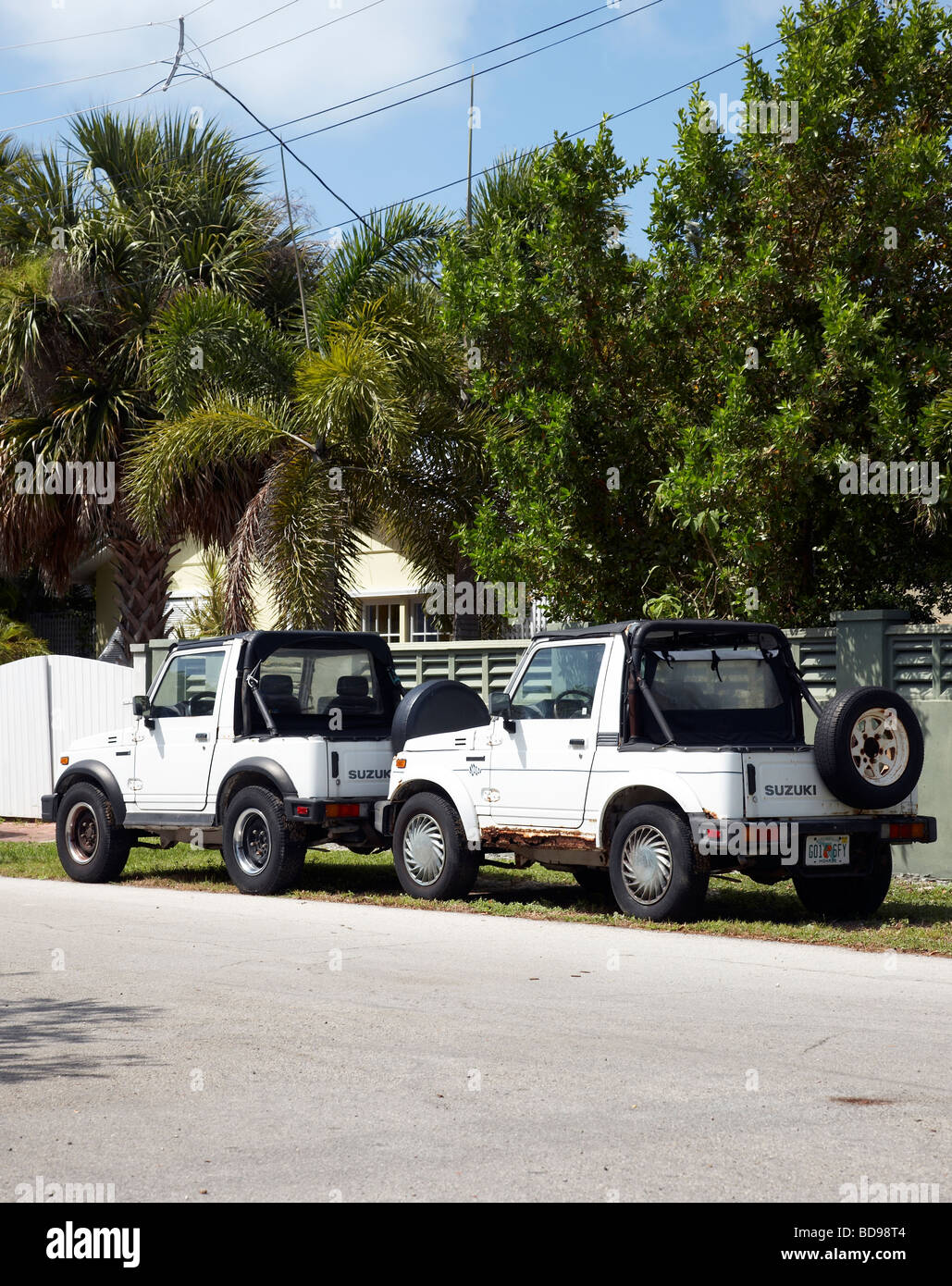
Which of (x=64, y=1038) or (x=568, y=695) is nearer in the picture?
(x=64, y=1038)

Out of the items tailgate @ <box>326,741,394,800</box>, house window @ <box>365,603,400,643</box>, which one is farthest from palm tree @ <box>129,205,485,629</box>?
house window @ <box>365,603,400,643</box>

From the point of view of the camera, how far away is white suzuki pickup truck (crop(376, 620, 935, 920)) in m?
10.9

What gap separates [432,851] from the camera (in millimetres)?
12891

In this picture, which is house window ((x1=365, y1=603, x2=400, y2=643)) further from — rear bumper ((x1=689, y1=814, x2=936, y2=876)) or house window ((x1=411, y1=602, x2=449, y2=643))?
rear bumper ((x1=689, y1=814, x2=936, y2=876))

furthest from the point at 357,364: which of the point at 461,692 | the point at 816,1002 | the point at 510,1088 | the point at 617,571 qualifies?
the point at 510,1088

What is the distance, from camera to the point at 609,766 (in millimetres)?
11547

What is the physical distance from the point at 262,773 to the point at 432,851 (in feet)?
5.57

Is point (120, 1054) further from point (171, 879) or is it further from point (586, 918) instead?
point (171, 879)

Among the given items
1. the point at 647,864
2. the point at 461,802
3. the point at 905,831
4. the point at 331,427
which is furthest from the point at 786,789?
the point at 331,427

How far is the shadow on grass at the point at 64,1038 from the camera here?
23.3 ft

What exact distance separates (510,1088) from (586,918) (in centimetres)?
546

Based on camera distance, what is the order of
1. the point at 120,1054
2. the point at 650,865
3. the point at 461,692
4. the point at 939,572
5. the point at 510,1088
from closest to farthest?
1. the point at 510,1088
2. the point at 120,1054
3. the point at 650,865
4. the point at 461,692
5. the point at 939,572

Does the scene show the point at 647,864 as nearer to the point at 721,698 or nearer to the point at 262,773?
the point at 721,698

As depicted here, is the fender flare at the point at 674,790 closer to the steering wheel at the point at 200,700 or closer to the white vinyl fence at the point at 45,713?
the steering wheel at the point at 200,700
